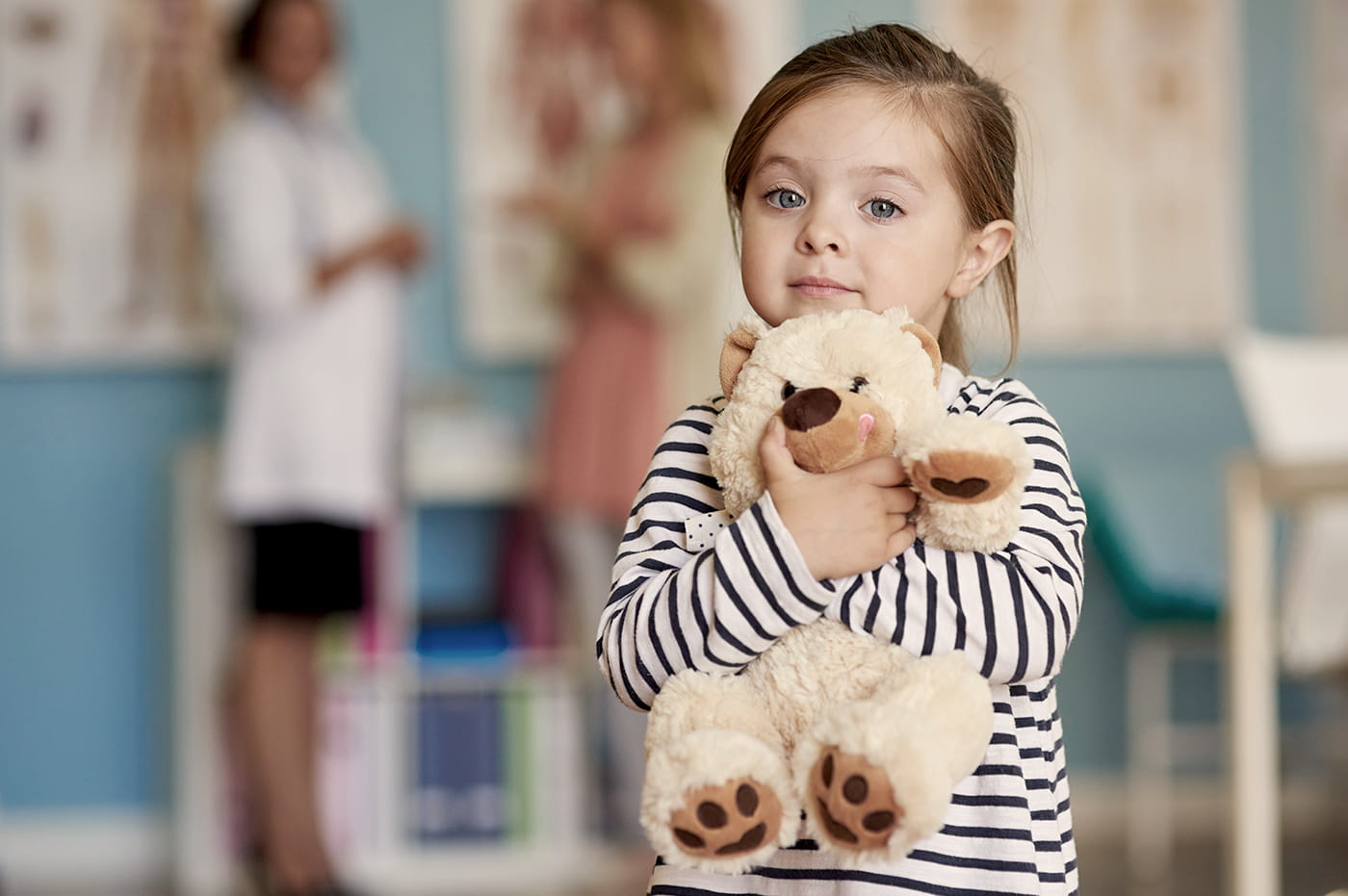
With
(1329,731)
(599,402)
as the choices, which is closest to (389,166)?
(599,402)

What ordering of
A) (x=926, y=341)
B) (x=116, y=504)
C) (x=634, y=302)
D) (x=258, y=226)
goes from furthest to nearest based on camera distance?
(x=116, y=504) → (x=634, y=302) → (x=258, y=226) → (x=926, y=341)

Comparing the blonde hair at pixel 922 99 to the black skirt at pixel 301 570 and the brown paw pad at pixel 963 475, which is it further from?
the black skirt at pixel 301 570

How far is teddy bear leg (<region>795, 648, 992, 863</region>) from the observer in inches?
26.2

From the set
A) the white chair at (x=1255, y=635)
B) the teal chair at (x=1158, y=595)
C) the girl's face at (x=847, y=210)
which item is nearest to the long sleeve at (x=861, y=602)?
the girl's face at (x=847, y=210)

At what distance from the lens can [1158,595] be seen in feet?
8.80

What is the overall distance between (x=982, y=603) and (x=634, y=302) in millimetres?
1902

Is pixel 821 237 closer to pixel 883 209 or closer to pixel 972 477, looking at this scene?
pixel 883 209

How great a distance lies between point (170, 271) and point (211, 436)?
35cm

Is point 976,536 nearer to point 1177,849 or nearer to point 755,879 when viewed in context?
point 755,879

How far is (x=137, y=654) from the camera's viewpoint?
Result: 3.01 metres

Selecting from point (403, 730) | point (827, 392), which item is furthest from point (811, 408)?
point (403, 730)

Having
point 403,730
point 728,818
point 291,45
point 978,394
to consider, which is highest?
point 291,45

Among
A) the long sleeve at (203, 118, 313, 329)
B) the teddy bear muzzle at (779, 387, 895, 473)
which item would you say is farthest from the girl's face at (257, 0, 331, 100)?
the teddy bear muzzle at (779, 387, 895, 473)

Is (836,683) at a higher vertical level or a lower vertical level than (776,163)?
lower
